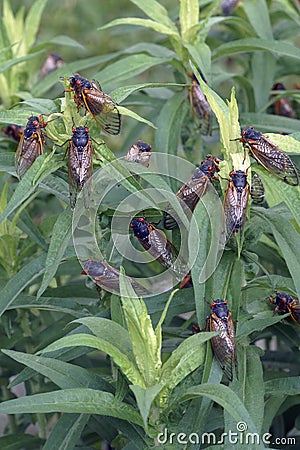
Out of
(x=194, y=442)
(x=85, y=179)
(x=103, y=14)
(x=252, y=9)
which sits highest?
(x=103, y=14)

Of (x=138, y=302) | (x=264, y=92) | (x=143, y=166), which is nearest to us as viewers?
(x=138, y=302)

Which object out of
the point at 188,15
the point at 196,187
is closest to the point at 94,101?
the point at 196,187

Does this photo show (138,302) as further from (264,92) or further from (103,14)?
(103,14)

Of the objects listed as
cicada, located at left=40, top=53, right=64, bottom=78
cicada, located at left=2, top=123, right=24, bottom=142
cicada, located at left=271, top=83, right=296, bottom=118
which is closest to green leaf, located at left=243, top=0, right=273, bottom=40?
cicada, located at left=271, top=83, right=296, bottom=118

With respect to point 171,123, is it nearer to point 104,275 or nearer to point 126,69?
point 126,69

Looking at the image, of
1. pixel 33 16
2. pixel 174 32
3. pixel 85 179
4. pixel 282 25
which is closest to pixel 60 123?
pixel 85 179
